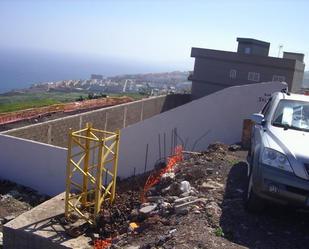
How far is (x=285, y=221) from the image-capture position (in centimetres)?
750

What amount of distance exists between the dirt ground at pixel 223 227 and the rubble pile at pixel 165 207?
2cm

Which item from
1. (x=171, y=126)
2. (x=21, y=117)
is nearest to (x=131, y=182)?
(x=171, y=126)

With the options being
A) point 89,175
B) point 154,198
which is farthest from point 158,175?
point 154,198

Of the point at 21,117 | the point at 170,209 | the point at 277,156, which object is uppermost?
the point at 277,156

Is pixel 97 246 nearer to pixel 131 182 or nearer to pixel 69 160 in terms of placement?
pixel 69 160

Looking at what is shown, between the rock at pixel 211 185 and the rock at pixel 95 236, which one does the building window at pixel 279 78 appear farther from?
the rock at pixel 95 236

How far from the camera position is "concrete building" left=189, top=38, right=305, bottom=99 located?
35.6 metres

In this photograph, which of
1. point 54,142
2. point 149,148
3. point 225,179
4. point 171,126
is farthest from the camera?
point 54,142

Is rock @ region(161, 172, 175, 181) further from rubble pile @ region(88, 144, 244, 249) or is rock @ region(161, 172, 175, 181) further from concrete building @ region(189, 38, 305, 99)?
concrete building @ region(189, 38, 305, 99)

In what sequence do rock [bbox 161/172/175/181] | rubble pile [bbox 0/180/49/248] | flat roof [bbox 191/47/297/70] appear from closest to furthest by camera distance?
1. rock [bbox 161/172/175/181]
2. rubble pile [bbox 0/180/49/248]
3. flat roof [bbox 191/47/297/70]

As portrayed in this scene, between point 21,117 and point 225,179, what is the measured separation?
18.7 meters

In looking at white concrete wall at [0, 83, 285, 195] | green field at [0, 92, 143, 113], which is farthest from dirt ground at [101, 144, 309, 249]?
green field at [0, 92, 143, 113]

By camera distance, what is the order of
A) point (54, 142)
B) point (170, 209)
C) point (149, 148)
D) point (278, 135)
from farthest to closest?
point (54, 142)
point (149, 148)
point (170, 209)
point (278, 135)

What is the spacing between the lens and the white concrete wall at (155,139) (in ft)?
49.4
